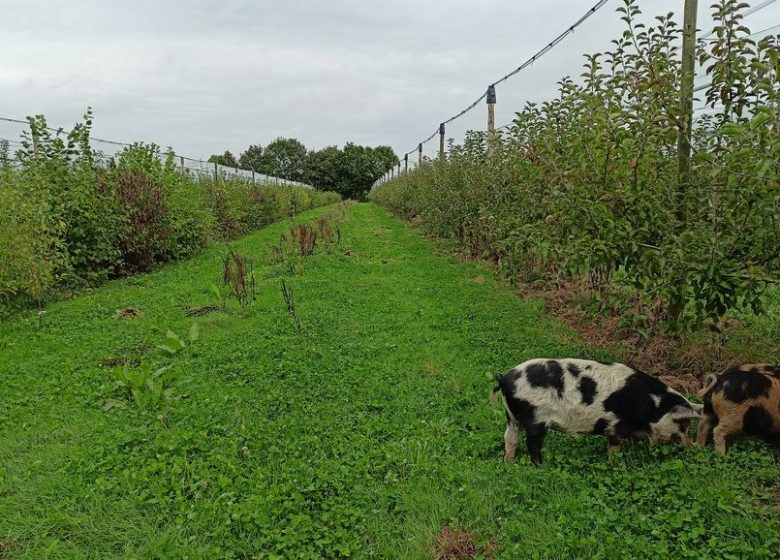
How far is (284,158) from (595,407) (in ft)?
239

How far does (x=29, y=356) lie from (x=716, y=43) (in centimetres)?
669

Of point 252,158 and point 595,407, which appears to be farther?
point 252,158

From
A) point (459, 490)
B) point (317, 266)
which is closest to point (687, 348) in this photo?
point (459, 490)

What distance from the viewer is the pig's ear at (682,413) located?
3.29 metres

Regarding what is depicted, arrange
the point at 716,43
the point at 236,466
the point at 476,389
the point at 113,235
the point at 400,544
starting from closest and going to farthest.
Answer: the point at 400,544 < the point at 236,466 < the point at 716,43 < the point at 476,389 < the point at 113,235

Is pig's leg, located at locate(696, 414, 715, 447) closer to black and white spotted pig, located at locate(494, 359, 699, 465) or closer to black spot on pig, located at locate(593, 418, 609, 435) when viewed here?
black and white spotted pig, located at locate(494, 359, 699, 465)

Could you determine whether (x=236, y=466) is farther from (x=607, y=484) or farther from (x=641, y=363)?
(x=641, y=363)

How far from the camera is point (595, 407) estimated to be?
3.28 m

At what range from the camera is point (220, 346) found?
5.85 m

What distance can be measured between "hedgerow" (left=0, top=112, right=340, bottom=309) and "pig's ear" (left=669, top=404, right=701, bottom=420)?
7.41 meters

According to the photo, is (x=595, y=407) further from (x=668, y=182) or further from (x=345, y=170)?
(x=345, y=170)

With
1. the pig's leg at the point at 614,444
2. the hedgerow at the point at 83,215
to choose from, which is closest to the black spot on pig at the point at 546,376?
the pig's leg at the point at 614,444

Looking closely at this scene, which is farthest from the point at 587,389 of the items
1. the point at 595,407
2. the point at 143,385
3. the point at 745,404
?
the point at 143,385

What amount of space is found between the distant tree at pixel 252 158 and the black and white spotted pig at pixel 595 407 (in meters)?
70.7
